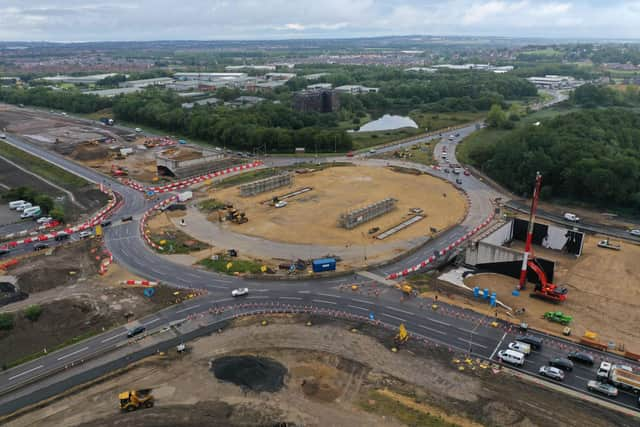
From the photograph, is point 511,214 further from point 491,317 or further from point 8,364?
point 8,364

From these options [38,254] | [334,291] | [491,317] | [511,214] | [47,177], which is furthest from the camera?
[47,177]

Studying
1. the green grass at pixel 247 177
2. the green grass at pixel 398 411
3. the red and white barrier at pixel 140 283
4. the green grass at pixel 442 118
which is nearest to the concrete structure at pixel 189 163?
the green grass at pixel 247 177

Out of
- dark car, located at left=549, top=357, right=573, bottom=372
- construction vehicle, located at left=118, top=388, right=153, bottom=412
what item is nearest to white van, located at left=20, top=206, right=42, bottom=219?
construction vehicle, located at left=118, top=388, right=153, bottom=412

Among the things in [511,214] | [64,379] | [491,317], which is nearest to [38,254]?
[64,379]

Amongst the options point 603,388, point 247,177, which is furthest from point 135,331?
point 247,177

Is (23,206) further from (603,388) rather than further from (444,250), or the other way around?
(603,388)

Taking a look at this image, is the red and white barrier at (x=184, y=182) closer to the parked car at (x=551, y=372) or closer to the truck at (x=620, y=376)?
the parked car at (x=551, y=372)
